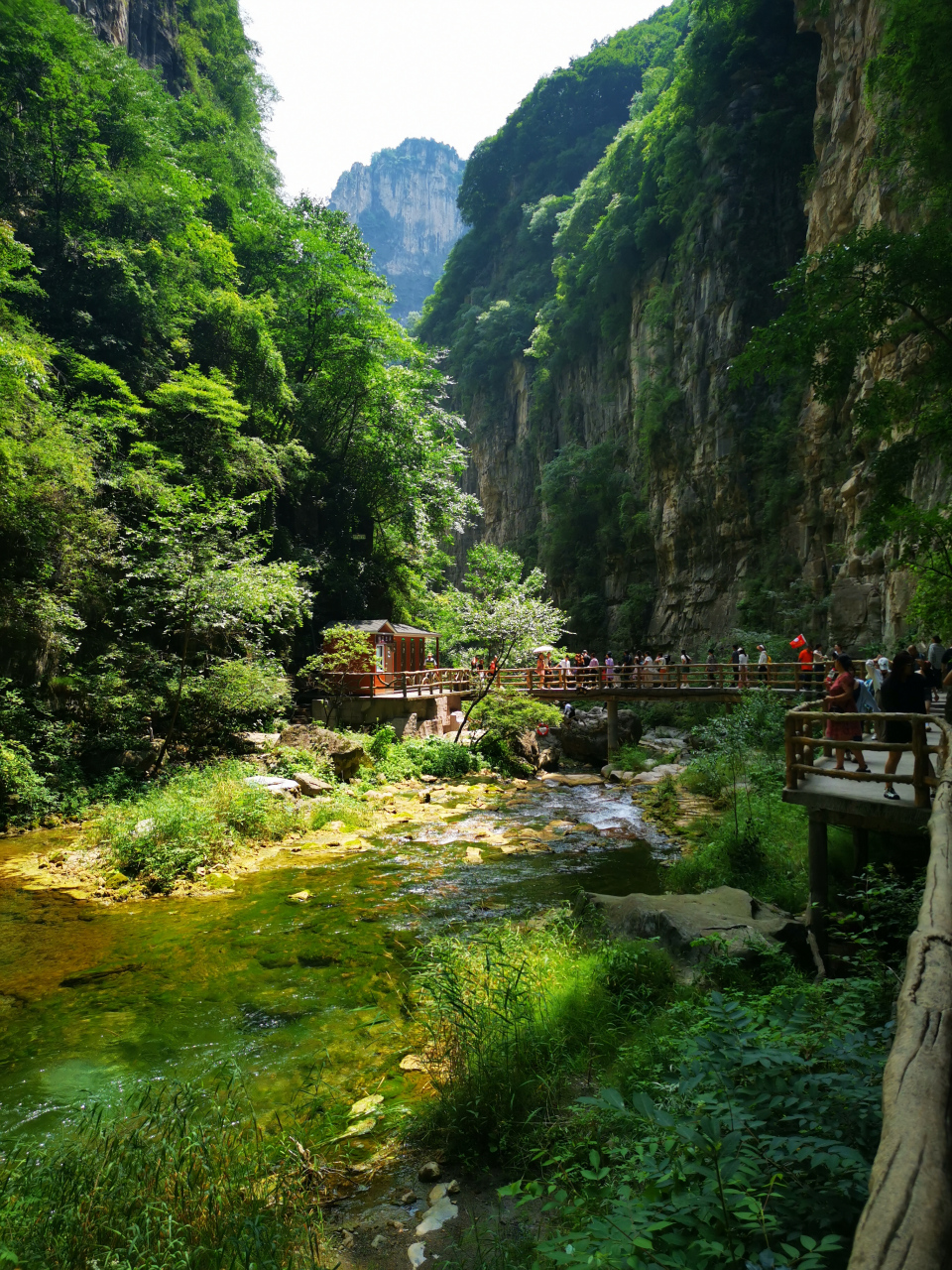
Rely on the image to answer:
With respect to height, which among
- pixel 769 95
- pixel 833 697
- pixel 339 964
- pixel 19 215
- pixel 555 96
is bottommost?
pixel 339 964

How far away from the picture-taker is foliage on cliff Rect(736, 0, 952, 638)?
9.35m

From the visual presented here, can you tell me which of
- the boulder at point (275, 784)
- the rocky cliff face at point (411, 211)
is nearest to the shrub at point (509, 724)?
the boulder at point (275, 784)

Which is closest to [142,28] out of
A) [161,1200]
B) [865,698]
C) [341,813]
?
[341,813]

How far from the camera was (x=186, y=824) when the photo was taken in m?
10.9

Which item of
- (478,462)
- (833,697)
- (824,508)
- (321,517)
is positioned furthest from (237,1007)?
(478,462)

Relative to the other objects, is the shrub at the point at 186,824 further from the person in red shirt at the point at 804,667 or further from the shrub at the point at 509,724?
the person in red shirt at the point at 804,667

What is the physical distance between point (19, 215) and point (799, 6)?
2716cm

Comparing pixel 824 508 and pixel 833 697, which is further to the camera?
pixel 824 508

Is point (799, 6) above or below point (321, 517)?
above

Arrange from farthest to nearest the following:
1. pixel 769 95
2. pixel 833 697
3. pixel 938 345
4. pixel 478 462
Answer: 1. pixel 478 462
2. pixel 769 95
3. pixel 938 345
4. pixel 833 697

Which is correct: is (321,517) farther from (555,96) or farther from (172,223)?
(555,96)

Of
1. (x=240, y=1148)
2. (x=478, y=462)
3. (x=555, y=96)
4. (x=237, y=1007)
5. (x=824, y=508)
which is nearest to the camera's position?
(x=240, y=1148)

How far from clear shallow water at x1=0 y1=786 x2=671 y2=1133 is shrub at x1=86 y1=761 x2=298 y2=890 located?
83 cm

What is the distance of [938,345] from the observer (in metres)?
10.5
